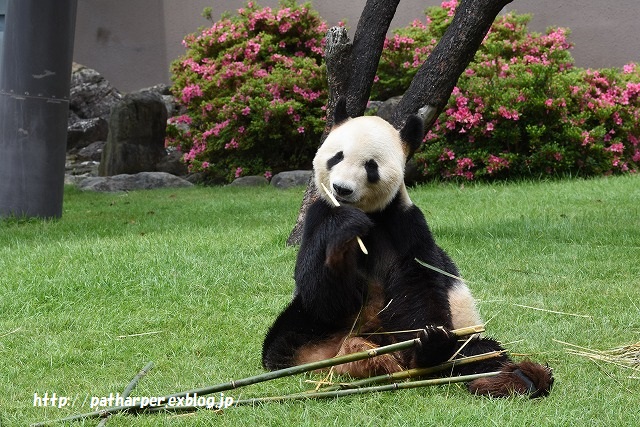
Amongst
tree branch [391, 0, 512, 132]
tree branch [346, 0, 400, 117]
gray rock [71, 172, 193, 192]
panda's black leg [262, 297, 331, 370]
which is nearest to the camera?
panda's black leg [262, 297, 331, 370]

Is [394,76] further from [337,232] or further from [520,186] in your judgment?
[337,232]

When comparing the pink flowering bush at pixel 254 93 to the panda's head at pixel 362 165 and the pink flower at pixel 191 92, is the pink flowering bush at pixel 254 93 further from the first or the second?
the panda's head at pixel 362 165

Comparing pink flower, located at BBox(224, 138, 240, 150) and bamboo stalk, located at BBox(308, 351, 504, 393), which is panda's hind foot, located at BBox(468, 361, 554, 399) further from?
pink flower, located at BBox(224, 138, 240, 150)

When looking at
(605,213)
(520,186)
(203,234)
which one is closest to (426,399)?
(203,234)

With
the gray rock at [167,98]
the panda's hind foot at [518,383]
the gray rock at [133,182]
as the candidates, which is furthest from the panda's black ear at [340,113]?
the gray rock at [167,98]

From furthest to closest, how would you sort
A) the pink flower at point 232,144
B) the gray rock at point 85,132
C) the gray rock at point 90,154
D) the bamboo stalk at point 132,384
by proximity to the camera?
the gray rock at point 85,132 < the gray rock at point 90,154 < the pink flower at point 232,144 < the bamboo stalk at point 132,384

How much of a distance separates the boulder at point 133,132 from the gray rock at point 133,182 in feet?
2.14

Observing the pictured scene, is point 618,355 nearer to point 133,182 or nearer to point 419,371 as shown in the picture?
point 419,371

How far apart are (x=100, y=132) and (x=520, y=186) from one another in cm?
817

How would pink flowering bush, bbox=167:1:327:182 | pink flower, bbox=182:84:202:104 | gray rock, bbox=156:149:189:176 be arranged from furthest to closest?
gray rock, bbox=156:149:189:176, pink flower, bbox=182:84:202:104, pink flowering bush, bbox=167:1:327:182

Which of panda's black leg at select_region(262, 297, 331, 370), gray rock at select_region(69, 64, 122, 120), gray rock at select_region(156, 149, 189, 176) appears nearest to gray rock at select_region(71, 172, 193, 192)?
gray rock at select_region(156, 149, 189, 176)

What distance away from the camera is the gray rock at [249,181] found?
1140 centimetres

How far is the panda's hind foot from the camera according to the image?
303cm

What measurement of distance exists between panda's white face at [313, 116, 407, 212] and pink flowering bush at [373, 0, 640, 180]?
7.05 m
